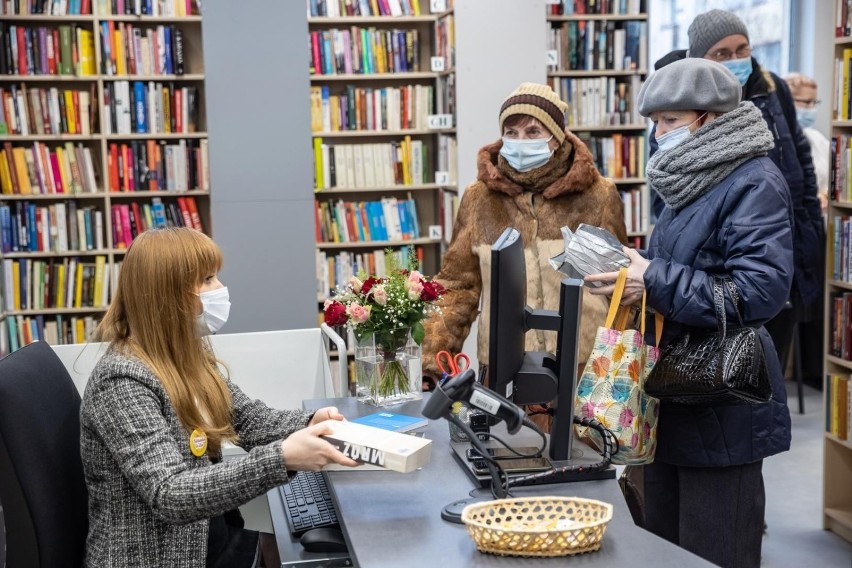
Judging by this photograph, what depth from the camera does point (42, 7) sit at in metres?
5.51

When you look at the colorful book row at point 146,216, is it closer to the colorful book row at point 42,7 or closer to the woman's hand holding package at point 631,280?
the colorful book row at point 42,7

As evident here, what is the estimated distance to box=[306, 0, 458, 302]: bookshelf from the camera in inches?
231

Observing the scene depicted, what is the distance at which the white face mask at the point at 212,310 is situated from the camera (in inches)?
82.7

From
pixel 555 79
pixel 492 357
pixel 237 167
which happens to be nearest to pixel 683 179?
pixel 492 357

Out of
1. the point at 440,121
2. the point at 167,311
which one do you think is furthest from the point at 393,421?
the point at 440,121

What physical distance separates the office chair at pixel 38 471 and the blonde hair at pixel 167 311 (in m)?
0.20

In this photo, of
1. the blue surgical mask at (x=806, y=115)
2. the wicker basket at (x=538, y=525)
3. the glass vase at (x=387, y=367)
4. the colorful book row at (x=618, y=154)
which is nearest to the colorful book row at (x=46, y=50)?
the colorful book row at (x=618, y=154)

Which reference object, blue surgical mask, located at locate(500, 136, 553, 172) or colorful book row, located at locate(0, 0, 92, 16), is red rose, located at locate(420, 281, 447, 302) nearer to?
blue surgical mask, located at locate(500, 136, 553, 172)

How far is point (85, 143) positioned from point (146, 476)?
441 centimetres

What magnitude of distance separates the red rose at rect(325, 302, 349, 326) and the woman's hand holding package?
70cm

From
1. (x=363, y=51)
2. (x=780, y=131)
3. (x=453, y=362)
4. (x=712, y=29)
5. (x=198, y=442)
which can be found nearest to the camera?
(x=198, y=442)

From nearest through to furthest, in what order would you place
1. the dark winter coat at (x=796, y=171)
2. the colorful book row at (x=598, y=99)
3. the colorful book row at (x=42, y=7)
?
the dark winter coat at (x=796, y=171)
the colorful book row at (x=42, y=7)
the colorful book row at (x=598, y=99)

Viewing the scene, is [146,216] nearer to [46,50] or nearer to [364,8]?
[46,50]

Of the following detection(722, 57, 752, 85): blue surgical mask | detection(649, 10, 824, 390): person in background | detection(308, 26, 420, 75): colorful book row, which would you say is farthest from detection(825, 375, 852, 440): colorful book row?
detection(308, 26, 420, 75): colorful book row
